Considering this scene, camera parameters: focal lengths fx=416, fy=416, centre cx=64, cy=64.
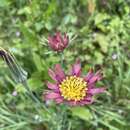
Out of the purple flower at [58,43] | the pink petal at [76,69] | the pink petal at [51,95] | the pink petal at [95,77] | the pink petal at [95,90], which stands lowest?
the pink petal at [95,90]

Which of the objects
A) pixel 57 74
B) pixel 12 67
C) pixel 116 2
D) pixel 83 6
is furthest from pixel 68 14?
pixel 12 67

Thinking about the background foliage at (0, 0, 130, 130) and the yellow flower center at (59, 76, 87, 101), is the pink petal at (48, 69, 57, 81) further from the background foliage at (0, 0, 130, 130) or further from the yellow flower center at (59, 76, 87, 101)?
the background foliage at (0, 0, 130, 130)

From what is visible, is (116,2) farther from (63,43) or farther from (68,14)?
(63,43)

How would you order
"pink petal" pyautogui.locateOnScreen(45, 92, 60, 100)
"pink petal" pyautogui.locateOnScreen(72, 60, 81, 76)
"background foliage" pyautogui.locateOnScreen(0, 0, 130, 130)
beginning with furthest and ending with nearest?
"background foliage" pyautogui.locateOnScreen(0, 0, 130, 130) → "pink petal" pyautogui.locateOnScreen(72, 60, 81, 76) → "pink petal" pyautogui.locateOnScreen(45, 92, 60, 100)

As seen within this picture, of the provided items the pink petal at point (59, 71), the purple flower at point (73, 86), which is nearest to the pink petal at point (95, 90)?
the purple flower at point (73, 86)

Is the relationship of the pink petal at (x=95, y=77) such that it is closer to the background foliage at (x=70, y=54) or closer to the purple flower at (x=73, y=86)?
the purple flower at (x=73, y=86)

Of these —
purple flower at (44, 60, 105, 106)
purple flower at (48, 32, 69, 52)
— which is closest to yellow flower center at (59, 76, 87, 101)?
purple flower at (44, 60, 105, 106)
